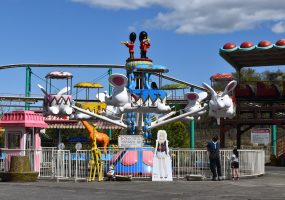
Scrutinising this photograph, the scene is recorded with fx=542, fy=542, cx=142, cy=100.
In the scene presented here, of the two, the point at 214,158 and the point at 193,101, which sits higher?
the point at 193,101

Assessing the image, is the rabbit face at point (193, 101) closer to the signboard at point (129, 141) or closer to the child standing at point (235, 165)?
the signboard at point (129, 141)

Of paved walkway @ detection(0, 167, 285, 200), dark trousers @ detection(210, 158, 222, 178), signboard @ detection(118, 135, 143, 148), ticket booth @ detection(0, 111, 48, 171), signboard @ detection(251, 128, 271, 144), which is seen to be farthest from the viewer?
signboard @ detection(251, 128, 271, 144)

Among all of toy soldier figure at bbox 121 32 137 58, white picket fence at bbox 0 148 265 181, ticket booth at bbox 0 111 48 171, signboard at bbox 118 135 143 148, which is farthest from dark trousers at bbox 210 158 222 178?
ticket booth at bbox 0 111 48 171

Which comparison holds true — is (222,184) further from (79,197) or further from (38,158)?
(38,158)

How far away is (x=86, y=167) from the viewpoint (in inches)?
842

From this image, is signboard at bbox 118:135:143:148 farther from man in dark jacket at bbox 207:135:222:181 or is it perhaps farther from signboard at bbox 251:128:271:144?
signboard at bbox 251:128:271:144

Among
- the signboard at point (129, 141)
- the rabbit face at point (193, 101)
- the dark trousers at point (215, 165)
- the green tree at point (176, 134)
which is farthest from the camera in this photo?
the green tree at point (176, 134)

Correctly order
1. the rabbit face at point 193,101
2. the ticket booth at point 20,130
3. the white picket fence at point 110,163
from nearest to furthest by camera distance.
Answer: the white picket fence at point 110,163 < the ticket booth at point 20,130 < the rabbit face at point 193,101

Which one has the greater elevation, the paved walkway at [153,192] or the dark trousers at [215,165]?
the dark trousers at [215,165]

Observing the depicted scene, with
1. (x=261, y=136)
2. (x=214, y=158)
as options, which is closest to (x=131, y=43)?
(x=214, y=158)

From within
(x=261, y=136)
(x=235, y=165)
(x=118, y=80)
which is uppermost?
(x=118, y=80)

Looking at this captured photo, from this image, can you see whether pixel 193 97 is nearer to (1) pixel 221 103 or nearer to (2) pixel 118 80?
(1) pixel 221 103

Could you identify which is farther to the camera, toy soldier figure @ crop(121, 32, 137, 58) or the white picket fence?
toy soldier figure @ crop(121, 32, 137, 58)

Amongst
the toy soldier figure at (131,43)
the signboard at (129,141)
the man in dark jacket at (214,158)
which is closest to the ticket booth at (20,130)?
the signboard at (129,141)
